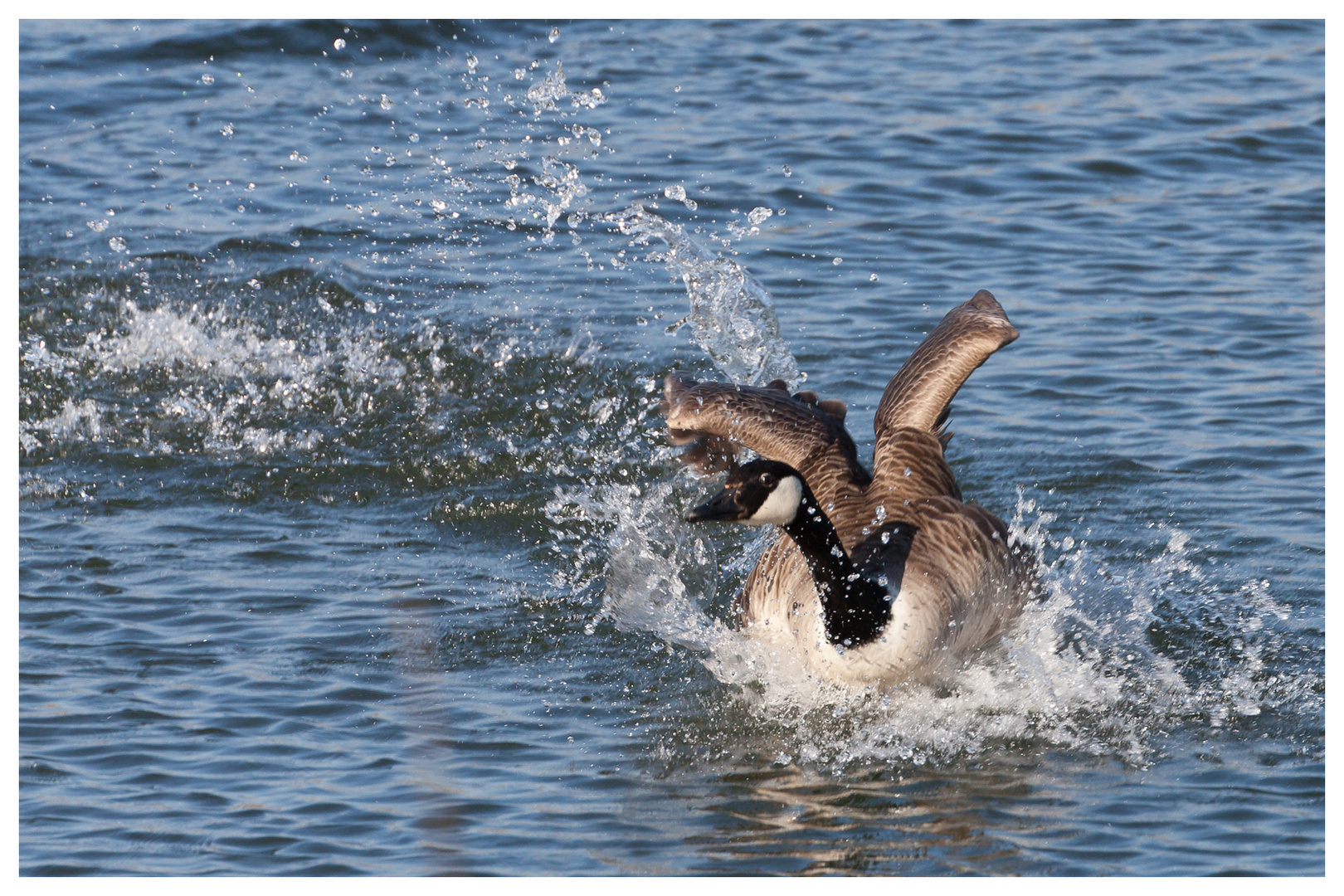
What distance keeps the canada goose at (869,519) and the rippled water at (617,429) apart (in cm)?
34

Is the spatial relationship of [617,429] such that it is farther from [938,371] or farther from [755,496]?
[755,496]

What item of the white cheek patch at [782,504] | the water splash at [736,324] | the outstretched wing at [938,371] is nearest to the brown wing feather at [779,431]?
the outstretched wing at [938,371]

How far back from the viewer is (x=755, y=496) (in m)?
5.60

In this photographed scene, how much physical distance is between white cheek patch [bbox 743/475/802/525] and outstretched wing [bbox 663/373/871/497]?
113 cm

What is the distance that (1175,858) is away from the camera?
5.25 meters

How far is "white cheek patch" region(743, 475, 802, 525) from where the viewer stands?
562cm

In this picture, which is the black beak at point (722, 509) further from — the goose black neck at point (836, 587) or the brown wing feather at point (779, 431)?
the brown wing feather at point (779, 431)

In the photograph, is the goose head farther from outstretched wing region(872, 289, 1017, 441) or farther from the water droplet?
the water droplet

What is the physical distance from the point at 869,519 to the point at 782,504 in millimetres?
1071

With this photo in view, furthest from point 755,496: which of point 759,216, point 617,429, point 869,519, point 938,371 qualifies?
point 759,216

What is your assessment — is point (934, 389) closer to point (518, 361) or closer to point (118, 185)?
point (518, 361)

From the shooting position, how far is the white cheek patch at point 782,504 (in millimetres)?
5625

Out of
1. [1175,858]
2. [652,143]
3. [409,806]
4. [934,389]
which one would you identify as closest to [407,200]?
[652,143]

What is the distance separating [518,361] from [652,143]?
443 centimetres
